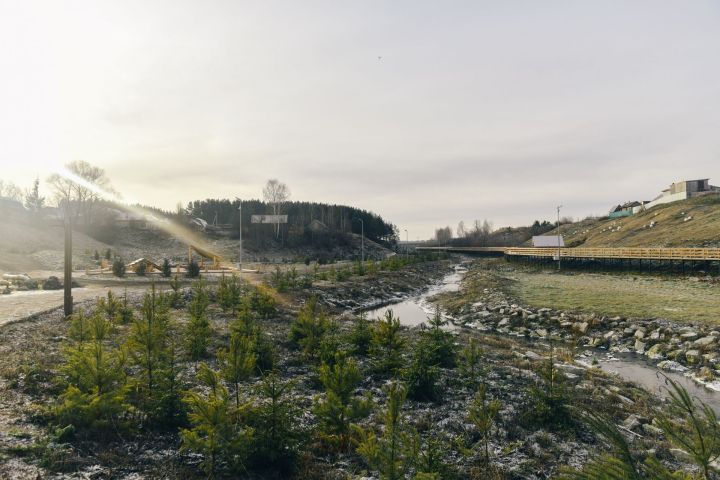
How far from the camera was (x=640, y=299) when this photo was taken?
2519 cm

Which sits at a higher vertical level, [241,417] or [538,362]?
[241,417]

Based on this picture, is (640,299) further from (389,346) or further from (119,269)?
(119,269)

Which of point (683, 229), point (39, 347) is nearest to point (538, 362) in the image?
point (39, 347)

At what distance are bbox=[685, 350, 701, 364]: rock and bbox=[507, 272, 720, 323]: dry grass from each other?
500 centimetres

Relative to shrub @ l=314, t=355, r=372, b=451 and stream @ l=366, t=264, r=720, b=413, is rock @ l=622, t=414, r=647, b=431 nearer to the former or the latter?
stream @ l=366, t=264, r=720, b=413

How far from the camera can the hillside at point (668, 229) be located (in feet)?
191

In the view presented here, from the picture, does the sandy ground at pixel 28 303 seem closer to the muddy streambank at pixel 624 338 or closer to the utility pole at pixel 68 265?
the utility pole at pixel 68 265

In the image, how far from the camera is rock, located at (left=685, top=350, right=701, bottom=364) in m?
14.3

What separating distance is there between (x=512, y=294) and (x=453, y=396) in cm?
2175

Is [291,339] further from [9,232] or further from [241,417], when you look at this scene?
[9,232]

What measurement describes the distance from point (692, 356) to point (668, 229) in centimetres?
7205

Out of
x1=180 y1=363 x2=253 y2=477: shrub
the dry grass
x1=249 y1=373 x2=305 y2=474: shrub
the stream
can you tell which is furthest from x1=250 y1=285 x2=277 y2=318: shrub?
the dry grass

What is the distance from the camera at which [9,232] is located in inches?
2493

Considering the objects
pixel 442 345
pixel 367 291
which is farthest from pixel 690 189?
pixel 442 345
